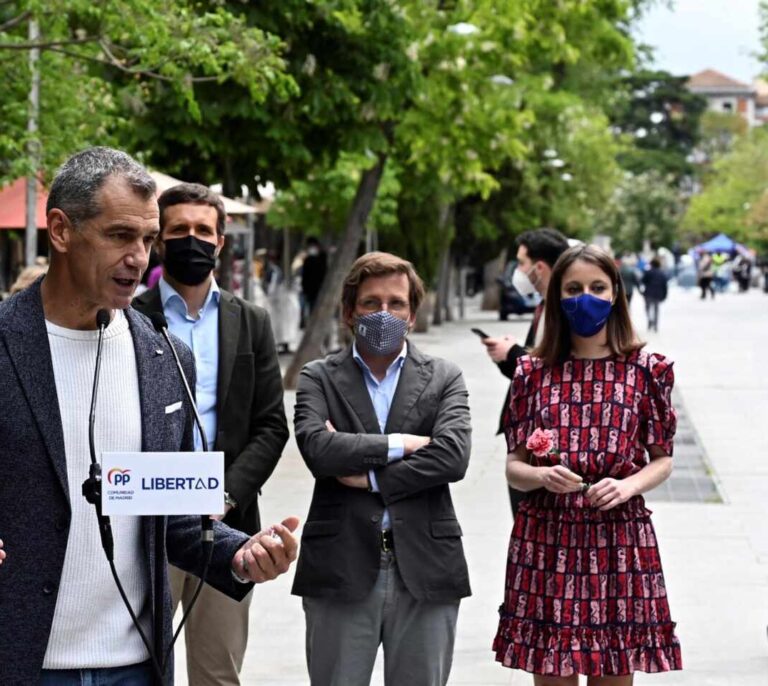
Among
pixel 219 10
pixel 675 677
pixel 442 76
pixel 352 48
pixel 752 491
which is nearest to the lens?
pixel 675 677

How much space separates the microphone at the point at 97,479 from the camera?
3.16m

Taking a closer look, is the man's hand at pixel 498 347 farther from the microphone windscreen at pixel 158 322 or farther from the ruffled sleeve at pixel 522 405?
the microphone windscreen at pixel 158 322

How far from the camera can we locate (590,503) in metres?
4.95

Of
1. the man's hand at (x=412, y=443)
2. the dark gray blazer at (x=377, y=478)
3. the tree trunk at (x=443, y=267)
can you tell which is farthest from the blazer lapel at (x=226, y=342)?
the tree trunk at (x=443, y=267)

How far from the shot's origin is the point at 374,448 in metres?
4.78

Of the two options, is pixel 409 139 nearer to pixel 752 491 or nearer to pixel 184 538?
pixel 752 491

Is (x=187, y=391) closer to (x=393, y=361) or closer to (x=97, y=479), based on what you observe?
(x=97, y=479)

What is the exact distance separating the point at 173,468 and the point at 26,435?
284 mm

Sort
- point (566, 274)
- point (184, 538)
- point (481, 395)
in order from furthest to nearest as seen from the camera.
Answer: point (481, 395) < point (566, 274) < point (184, 538)

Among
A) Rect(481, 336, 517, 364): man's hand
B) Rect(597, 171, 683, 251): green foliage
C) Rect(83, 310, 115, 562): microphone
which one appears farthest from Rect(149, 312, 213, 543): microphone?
Rect(597, 171, 683, 251): green foliage

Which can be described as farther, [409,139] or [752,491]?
[409,139]

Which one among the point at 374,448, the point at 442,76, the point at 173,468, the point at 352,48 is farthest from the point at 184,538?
the point at 442,76

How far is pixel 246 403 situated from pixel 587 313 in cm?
107

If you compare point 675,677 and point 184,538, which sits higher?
point 184,538
